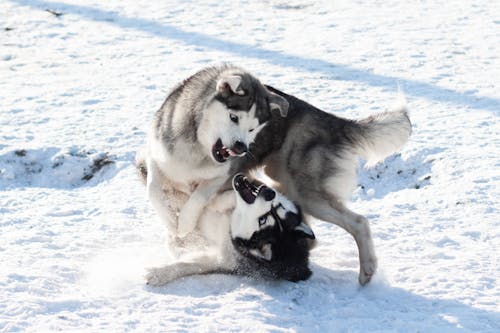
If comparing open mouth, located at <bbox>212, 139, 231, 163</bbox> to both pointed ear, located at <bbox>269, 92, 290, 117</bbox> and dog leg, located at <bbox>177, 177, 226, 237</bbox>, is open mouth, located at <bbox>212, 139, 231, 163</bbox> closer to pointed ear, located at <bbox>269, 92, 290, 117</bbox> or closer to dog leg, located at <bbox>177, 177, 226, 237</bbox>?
dog leg, located at <bbox>177, 177, 226, 237</bbox>

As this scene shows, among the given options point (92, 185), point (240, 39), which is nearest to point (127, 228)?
point (92, 185)

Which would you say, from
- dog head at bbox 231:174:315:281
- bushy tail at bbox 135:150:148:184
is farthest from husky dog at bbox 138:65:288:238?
bushy tail at bbox 135:150:148:184

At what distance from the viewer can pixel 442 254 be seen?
5242mm

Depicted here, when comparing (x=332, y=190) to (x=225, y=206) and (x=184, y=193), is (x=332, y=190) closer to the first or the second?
(x=225, y=206)

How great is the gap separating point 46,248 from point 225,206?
132cm

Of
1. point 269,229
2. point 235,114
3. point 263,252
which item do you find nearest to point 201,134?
point 235,114

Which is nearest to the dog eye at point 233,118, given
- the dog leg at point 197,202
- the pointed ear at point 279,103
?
the pointed ear at point 279,103

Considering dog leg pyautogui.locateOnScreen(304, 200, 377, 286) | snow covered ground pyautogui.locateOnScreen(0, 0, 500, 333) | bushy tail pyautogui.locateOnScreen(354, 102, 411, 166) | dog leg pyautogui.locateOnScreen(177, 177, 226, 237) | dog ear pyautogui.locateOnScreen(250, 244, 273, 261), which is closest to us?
snow covered ground pyautogui.locateOnScreen(0, 0, 500, 333)

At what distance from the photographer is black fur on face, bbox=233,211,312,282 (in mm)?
4926

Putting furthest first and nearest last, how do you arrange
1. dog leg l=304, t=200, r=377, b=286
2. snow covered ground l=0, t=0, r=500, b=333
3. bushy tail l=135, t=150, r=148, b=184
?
bushy tail l=135, t=150, r=148, b=184 → dog leg l=304, t=200, r=377, b=286 → snow covered ground l=0, t=0, r=500, b=333

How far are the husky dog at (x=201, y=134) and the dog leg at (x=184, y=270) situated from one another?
36cm

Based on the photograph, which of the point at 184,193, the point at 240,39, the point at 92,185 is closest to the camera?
the point at 184,193

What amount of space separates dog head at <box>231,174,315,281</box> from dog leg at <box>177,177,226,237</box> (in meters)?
0.22

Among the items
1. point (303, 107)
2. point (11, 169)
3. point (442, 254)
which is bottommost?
point (11, 169)
